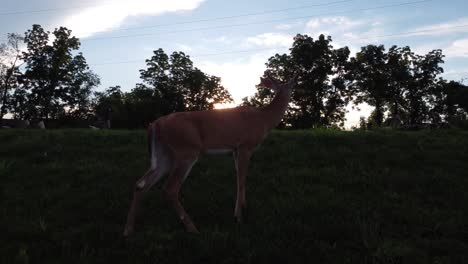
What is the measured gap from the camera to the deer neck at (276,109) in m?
7.22

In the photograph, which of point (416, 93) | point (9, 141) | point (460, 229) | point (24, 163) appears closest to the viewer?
point (460, 229)

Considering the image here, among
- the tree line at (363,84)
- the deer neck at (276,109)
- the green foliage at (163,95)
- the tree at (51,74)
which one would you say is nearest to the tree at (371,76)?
the tree line at (363,84)

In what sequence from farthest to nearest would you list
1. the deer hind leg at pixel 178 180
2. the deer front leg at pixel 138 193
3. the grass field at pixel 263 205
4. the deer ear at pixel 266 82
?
1. the deer ear at pixel 266 82
2. the deer hind leg at pixel 178 180
3. the deer front leg at pixel 138 193
4. the grass field at pixel 263 205

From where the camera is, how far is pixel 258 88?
2226 inches

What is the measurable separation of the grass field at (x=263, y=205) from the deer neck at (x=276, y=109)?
1252 millimetres

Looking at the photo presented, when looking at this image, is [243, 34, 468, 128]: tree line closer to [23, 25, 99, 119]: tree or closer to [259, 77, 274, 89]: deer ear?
[23, 25, 99, 119]: tree

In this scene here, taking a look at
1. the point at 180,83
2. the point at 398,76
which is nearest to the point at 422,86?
→ the point at 398,76

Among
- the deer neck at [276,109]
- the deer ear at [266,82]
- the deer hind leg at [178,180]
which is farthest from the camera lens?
the deer ear at [266,82]

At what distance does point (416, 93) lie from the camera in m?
61.0

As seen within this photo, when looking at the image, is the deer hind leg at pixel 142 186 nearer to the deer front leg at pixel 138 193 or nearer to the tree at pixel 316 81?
the deer front leg at pixel 138 193

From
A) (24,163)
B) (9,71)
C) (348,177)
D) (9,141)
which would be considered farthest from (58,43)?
(348,177)

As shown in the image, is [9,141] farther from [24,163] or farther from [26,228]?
[26,228]

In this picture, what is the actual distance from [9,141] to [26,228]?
27.6ft

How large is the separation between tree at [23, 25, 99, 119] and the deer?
53.4 meters
